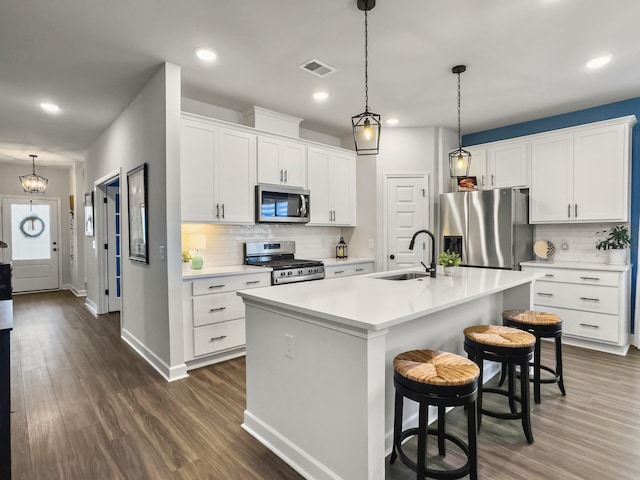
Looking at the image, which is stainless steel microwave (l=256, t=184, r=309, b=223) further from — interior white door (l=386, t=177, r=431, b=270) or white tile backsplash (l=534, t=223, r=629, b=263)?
white tile backsplash (l=534, t=223, r=629, b=263)

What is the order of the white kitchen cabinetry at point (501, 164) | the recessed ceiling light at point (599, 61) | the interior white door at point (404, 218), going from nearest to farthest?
the recessed ceiling light at point (599, 61), the white kitchen cabinetry at point (501, 164), the interior white door at point (404, 218)

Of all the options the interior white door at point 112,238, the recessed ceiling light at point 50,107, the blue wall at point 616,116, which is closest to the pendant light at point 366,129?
the blue wall at point 616,116

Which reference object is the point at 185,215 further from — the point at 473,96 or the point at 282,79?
the point at 473,96

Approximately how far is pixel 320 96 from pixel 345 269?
86.6 inches

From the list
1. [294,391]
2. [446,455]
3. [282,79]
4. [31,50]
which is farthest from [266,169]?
[446,455]

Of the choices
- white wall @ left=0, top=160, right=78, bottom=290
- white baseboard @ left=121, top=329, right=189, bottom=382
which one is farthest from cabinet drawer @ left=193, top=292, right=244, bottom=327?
white wall @ left=0, top=160, right=78, bottom=290

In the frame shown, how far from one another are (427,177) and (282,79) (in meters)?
2.57

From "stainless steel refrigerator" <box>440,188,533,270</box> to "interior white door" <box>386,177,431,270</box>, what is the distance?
0.30 m

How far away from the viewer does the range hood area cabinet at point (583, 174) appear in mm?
3857

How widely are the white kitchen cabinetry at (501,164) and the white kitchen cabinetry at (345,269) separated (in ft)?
6.31

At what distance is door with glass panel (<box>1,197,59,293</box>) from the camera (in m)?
7.47

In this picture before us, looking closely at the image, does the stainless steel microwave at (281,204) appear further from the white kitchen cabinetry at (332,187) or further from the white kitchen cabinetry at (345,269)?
the white kitchen cabinetry at (345,269)

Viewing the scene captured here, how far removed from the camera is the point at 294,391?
1.97 m

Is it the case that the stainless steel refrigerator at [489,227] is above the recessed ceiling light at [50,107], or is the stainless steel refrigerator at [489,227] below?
below
